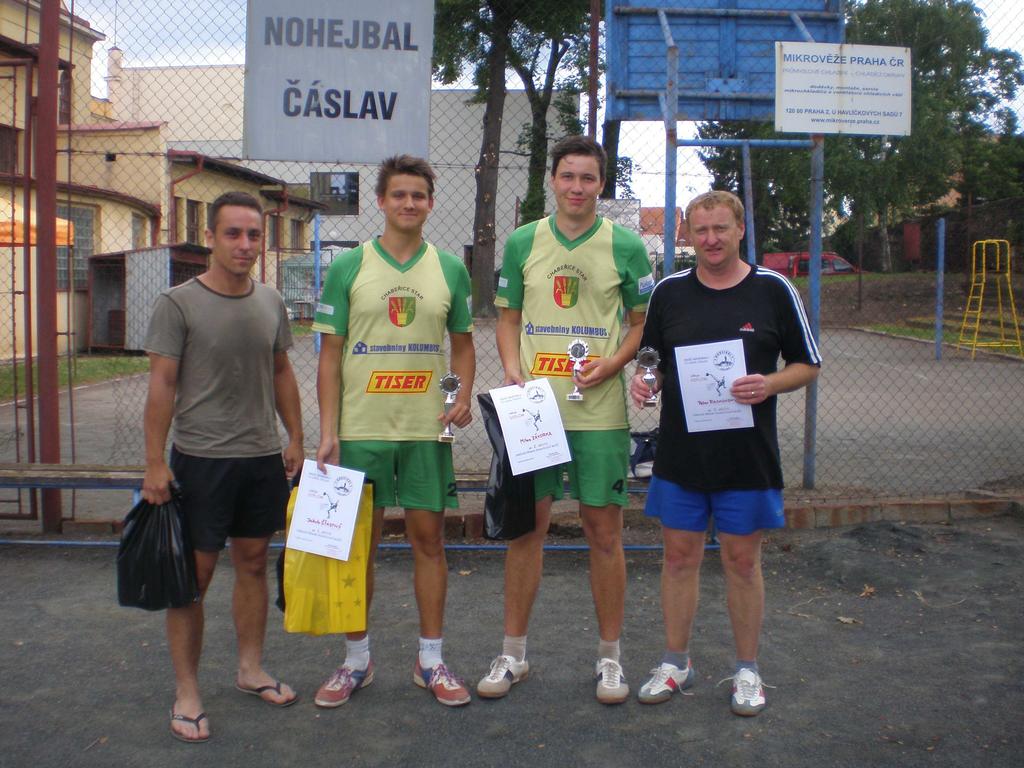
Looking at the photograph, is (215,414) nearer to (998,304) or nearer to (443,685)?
(443,685)

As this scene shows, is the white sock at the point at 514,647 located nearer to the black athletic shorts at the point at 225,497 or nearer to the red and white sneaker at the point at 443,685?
the red and white sneaker at the point at 443,685

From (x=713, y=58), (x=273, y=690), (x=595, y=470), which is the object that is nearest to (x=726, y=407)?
(x=595, y=470)

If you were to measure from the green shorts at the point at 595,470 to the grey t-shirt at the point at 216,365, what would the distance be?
1044 millimetres

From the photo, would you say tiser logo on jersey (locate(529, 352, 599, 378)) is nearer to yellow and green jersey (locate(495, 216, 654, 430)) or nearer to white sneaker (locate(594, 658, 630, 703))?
yellow and green jersey (locate(495, 216, 654, 430))

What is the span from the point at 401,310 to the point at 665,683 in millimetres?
1718

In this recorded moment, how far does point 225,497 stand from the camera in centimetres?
357

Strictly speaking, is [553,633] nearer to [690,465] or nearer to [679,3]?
[690,465]

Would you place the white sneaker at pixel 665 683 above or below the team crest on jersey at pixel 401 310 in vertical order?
below

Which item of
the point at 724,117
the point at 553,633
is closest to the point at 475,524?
the point at 553,633

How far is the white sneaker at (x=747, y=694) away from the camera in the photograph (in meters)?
3.73

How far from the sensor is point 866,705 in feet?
12.5

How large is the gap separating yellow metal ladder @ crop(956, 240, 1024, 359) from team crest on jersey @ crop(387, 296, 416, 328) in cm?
1474

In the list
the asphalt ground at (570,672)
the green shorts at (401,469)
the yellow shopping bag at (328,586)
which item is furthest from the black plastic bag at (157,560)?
the green shorts at (401,469)

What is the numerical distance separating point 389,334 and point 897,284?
1033 inches
